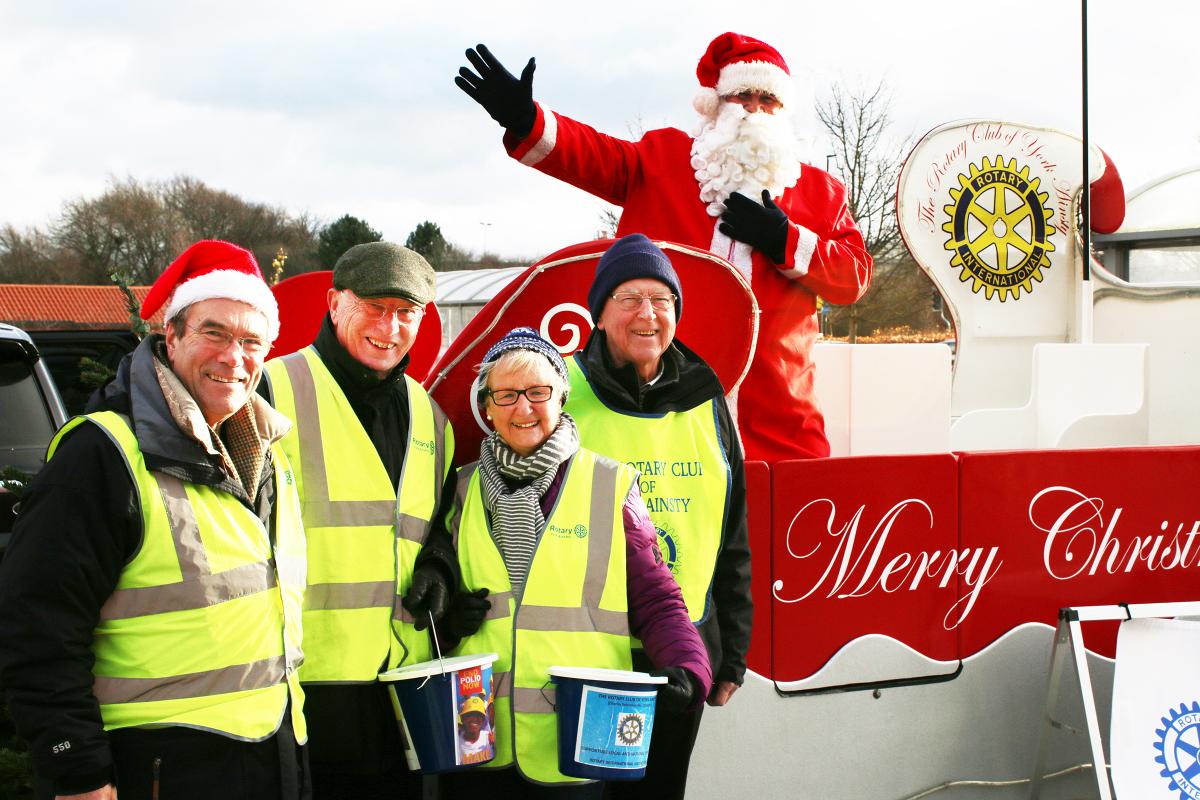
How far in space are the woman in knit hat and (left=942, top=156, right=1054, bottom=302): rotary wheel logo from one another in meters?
5.56

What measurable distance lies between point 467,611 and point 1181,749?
2.98 m

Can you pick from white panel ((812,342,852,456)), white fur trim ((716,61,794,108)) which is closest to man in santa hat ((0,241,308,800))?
white fur trim ((716,61,794,108))

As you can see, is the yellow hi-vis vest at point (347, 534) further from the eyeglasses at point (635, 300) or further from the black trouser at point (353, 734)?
the eyeglasses at point (635, 300)

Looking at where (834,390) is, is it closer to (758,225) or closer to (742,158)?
(758,225)

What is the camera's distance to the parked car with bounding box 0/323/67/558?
4.25 meters

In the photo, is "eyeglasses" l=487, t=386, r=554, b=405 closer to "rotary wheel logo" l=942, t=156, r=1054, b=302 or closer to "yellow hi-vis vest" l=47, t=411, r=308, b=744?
"yellow hi-vis vest" l=47, t=411, r=308, b=744

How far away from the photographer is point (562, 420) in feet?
8.14

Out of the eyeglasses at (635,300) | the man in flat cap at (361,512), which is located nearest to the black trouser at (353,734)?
the man in flat cap at (361,512)

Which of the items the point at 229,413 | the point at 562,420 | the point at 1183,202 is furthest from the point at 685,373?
the point at 1183,202

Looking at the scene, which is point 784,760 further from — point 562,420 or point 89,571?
point 89,571

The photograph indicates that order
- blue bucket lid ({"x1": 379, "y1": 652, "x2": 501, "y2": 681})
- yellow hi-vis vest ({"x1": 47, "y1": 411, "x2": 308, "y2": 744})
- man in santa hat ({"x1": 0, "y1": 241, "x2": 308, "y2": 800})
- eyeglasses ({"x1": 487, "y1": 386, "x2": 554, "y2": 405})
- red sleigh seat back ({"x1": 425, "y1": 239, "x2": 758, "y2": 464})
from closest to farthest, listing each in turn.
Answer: man in santa hat ({"x1": 0, "y1": 241, "x2": 308, "y2": 800}), yellow hi-vis vest ({"x1": 47, "y1": 411, "x2": 308, "y2": 744}), blue bucket lid ({"x1": 379, "y1": 652, "x2": 501, "y2": 681}), eyeglasses ({"x1": 487, "y1": 386, "x2": 554, "y2": 405}), red sleigh seat back ({"x1": 425, "y1": 239, "x2": 758, "y2": 464})

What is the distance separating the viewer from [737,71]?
3.80 meters

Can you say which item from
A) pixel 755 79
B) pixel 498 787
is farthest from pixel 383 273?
pixel 755 79

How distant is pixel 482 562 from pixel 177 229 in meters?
43.9
